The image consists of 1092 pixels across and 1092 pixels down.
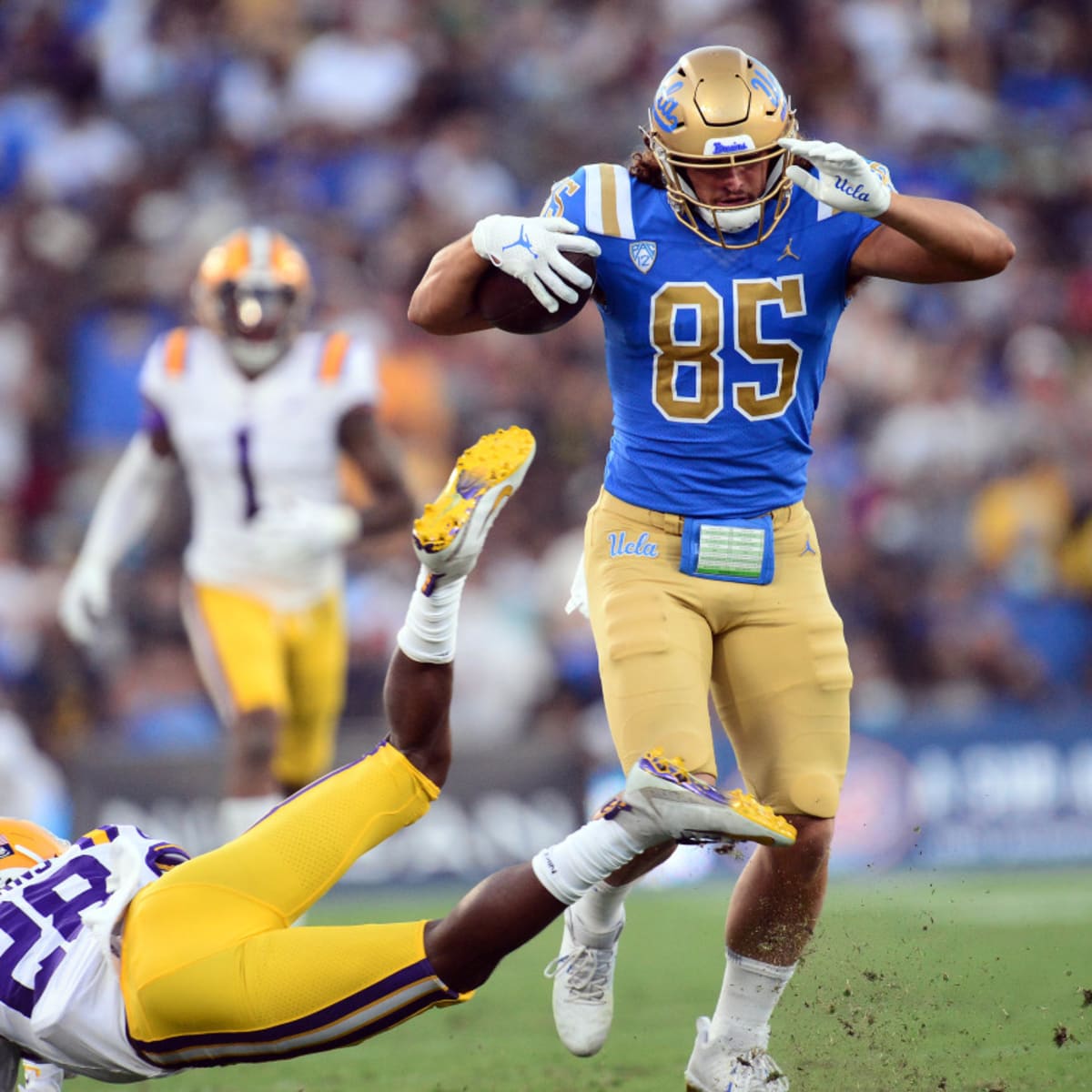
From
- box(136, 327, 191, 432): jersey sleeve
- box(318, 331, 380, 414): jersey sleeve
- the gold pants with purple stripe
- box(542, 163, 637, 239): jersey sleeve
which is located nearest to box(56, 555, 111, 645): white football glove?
box(136, 327, 191, 432): jersey sleeve

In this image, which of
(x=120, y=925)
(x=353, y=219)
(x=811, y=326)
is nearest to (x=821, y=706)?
(x=811, y=326)

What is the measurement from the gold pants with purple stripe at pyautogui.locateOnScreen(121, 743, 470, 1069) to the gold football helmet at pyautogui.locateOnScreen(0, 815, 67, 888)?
1.55 ft

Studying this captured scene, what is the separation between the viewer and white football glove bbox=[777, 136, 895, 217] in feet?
12.0

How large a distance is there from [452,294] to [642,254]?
43 centimetres

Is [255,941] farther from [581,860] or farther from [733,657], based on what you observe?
[733,657]

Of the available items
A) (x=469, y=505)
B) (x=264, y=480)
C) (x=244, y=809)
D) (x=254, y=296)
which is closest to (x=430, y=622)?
(x=469, y=505)

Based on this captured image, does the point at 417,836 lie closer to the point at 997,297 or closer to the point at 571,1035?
the point at 571,1035

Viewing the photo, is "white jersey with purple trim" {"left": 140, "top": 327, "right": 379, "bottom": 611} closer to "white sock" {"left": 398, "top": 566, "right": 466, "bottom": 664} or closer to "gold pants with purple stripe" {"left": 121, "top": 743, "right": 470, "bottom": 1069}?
"white sock" {"left": 398, "top": 566, "right": 466, "bottom": 664}

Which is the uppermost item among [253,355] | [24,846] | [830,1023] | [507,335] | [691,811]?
[507,335]

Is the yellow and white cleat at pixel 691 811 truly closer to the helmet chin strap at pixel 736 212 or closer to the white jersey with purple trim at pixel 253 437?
the helmet chin strap at pixel 736 212

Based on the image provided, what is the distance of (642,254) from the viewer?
13.0 feet

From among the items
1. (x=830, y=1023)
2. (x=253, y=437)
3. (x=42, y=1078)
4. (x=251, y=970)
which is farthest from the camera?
(x=253, y=437)

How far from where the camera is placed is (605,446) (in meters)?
10.1

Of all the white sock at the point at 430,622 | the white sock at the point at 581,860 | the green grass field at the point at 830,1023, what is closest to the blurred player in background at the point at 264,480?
the green grass field at the point at 830,1023
